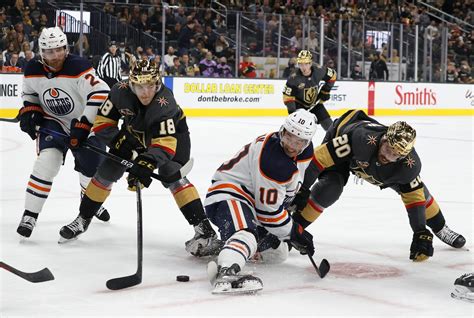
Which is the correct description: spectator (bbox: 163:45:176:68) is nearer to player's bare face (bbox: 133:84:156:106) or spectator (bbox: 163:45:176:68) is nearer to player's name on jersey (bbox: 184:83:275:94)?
player's name on jersey (bbox: 184:83:275:94)

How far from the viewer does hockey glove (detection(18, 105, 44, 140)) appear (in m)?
4.38

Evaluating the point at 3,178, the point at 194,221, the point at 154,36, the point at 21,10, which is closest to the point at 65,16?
the point at 21,10

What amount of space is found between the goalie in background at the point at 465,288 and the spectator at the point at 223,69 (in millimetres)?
10290

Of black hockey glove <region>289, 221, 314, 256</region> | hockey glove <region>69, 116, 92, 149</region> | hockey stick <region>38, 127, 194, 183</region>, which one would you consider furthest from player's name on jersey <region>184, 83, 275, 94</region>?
black hockey glove <region>289, 221, 314, 256</region>

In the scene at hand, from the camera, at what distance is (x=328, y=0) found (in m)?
17.6

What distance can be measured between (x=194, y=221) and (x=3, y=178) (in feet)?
9.74

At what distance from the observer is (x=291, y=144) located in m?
3.41

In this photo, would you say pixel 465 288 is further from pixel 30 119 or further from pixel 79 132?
pixel 30 119

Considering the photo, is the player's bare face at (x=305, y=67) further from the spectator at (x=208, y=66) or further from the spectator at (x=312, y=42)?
the spectator at (x=312, y=42)

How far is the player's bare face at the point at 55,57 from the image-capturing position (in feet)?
14.3

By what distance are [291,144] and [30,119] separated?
1.63 meters

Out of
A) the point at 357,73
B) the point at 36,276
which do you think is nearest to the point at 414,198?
the point at 36,276

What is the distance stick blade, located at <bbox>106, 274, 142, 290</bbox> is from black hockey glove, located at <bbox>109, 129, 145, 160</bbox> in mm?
844

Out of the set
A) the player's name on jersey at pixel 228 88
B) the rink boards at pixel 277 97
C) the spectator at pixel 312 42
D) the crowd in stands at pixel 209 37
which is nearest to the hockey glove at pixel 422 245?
the rink boards at pixel 277 97
